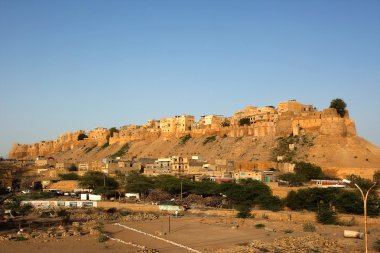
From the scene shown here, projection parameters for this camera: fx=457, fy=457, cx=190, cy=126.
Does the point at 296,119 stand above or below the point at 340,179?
above

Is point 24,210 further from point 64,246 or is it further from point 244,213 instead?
point 244,213

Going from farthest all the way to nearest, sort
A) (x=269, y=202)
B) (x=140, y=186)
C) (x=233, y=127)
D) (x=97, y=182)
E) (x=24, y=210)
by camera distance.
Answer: (x=233, y=127) → (x=97, y=182) → (x=140, y=186) → (x=269, y=202) → (x=24, y=210)

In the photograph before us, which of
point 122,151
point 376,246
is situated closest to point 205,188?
point 376,246

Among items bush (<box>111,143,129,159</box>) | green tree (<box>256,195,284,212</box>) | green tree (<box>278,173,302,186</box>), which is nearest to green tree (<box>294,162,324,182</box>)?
green tree (<box>278,173,302,186</box>)

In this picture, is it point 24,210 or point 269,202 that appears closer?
point 24,210

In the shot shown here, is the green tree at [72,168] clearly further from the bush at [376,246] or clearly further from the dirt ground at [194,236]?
the bush at [376,246]

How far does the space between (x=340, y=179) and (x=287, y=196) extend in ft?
26.3

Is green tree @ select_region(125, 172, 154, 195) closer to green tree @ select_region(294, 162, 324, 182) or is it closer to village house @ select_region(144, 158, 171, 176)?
village house @ select_region(144, 158, 171, 176)

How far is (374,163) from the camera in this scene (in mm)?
41875

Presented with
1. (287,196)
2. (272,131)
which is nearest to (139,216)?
(287,196)

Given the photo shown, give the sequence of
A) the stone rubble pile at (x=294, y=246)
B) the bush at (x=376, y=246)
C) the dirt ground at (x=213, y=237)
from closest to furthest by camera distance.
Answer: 1. the stone rubble pile at (x=294, y=246)
2. the bush at (x=376, y=246)
3. the dirt ground at (x=213, y=237)

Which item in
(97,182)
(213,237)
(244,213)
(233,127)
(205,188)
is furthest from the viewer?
(233,127)

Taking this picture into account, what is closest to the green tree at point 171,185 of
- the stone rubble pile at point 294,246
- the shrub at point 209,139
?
the stone rubble pile at point 294,246

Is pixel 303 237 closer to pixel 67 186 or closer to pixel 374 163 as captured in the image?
pixel 374 163
